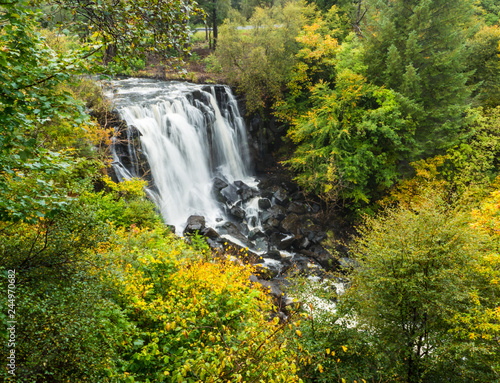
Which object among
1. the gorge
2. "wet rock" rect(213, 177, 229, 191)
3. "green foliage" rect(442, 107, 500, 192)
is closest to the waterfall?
the gorge

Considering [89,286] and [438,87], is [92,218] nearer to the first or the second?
[89,286]

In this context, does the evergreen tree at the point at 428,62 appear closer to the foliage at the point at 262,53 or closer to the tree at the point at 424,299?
the foliage at the point at 262,53

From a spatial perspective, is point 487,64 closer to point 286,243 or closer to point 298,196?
point 298,196

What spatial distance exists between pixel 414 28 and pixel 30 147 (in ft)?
56.5

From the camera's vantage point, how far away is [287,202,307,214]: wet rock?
16328mm

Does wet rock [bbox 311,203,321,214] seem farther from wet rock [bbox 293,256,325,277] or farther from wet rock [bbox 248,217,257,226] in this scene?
wet rock [bbox 248,217,257,226]

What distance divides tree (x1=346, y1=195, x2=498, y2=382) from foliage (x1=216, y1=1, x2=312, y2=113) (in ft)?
48.1

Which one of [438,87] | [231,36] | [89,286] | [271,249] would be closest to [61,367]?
[89,286]

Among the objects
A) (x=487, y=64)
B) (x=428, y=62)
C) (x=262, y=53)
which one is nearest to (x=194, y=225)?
(x=262, y=53)

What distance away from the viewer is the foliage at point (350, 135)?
45.5 ft

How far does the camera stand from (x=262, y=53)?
1816 cm

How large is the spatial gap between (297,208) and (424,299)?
1085 centimetres

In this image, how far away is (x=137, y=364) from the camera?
3.47 meters

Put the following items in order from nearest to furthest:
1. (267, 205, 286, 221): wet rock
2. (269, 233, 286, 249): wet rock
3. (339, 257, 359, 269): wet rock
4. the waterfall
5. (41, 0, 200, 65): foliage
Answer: (41, 0, 200, 65): foliage < (339, 257, 359, 269): wet rock < the waterfall < (269, 233, 286, 249): wet rock < (267, 205, 286, 221): wet rock
